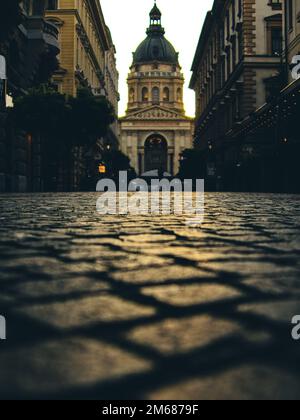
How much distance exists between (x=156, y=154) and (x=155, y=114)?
11.9 m

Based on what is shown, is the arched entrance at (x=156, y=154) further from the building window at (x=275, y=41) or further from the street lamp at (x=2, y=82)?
the street lamp at (x=2, y=82)

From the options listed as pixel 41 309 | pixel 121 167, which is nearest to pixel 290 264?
pixel 41 309

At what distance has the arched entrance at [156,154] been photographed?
126m

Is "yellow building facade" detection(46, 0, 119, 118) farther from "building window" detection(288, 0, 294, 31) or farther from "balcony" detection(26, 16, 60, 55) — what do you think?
"building window" detection(288, 0, 294, 31)

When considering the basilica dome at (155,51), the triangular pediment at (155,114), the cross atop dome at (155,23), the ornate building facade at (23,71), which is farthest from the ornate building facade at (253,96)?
the cross atop dome at (155,23)

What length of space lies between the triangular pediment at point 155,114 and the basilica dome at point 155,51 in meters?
16.8

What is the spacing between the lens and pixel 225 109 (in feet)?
150

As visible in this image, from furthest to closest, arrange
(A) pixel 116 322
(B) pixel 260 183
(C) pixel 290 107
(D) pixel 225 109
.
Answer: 1. (D) pixel 225 109
2. (B) pixel 260 183
3. (C) pixel 290 107
4. (A) pixel 116 322

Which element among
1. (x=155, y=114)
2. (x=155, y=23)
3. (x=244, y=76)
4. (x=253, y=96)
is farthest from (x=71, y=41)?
(x=155, y=23)

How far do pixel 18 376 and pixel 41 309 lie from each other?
71 centimetres

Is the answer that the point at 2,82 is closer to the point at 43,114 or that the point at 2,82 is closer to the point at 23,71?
the point at 23,71

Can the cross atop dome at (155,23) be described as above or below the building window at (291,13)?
above

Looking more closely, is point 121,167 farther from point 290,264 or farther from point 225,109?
point 290,264
